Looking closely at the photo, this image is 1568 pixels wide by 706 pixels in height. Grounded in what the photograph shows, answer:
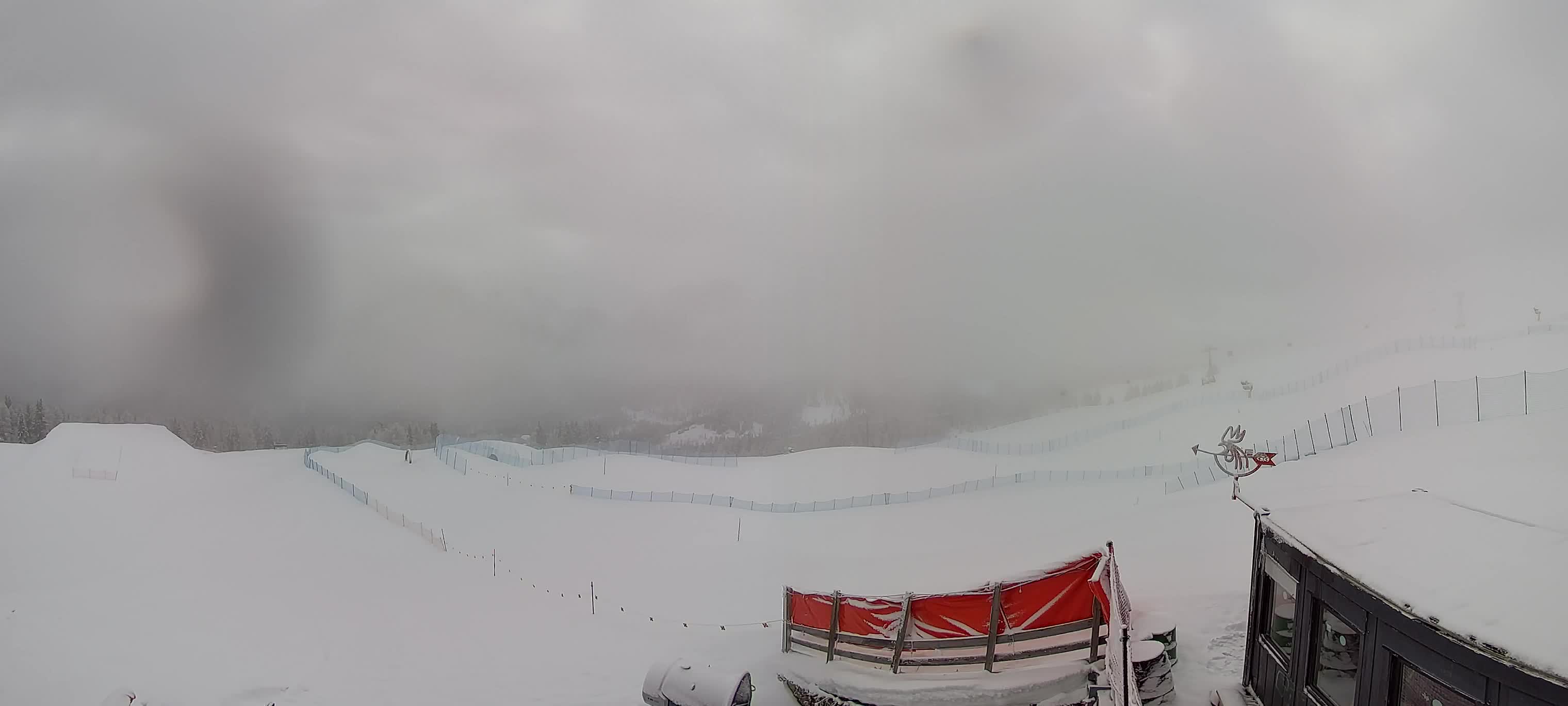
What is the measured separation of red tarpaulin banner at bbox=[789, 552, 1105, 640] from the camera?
6.27m

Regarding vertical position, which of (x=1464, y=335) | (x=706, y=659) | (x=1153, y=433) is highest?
(x=1464, y=335)

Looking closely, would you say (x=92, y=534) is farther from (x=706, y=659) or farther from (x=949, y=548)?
(x=949, y=548)

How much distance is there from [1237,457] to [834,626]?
11534 mm

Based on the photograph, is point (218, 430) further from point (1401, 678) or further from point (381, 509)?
point (1401, 678)

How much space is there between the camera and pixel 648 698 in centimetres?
643

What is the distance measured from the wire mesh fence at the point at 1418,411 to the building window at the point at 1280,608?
9979 mm

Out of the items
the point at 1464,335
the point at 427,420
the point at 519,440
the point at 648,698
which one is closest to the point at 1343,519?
the point at 648,698

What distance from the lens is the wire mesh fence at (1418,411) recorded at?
11.7m

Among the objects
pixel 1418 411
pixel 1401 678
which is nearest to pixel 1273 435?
pixel 1418 411

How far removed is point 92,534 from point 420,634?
5116 mm

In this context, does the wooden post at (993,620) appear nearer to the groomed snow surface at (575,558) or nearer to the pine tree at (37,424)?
the groomed snow surface at (575,558)

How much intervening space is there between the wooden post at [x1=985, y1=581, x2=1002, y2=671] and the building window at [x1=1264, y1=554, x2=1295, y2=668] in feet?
7.54

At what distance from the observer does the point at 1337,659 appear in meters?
4.85

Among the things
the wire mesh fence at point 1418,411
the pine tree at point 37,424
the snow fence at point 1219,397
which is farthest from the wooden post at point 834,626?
the snow fence at point 1219,397
